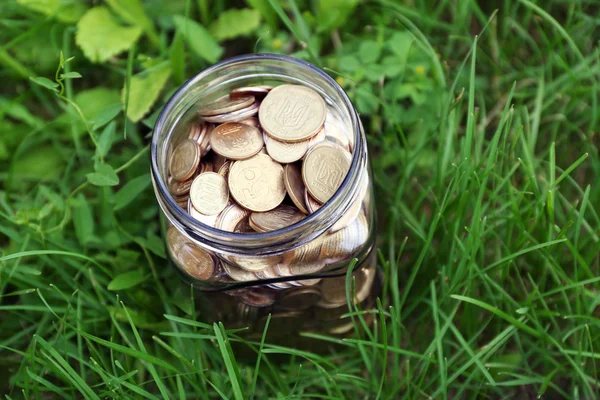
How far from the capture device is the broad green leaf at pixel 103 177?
4.49 ft

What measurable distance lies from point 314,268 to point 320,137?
0.82 ft

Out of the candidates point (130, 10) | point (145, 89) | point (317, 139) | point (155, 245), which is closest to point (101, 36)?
point (130, 10)

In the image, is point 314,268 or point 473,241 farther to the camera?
point 473,241

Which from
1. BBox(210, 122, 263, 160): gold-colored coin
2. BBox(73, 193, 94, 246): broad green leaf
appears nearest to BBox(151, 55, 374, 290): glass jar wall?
BBox(210, 122, 263, 160): gold-colored coin

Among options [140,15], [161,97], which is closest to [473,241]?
[161,97]

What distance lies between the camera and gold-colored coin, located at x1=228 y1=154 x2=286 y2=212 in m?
1.18

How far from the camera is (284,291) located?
1260 millimetres

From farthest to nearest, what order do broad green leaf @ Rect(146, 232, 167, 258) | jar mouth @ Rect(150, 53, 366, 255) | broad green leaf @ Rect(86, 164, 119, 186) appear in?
broad green leaf @ Rect(146, 232, 167, 258) → broad green leaf @ Rect(86, 164, 119, 186) → jar mouth @ Rect(150, 53, 366, 255)

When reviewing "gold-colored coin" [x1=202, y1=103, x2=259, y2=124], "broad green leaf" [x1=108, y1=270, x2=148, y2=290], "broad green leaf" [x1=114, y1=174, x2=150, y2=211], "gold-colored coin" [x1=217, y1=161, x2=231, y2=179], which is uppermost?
"gold-colored coin" [x1=202, y1=103, x2=259, y2=124]

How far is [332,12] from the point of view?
69.3 inches

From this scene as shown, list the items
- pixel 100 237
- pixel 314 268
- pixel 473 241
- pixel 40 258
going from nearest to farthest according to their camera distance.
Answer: pixel 314 268 → pixel 473 241 → pixel 40 258 → pixel 100 237

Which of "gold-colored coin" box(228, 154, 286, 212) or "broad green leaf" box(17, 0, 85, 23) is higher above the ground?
"broad green leaf" box(17, 0, 85, 23)

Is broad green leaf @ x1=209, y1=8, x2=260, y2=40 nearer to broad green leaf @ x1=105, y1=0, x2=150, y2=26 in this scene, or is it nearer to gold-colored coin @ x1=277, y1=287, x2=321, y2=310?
broad green leaf @ x1=105, y1=0, x2=150, y2=26

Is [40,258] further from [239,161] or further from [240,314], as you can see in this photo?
[239,161]
